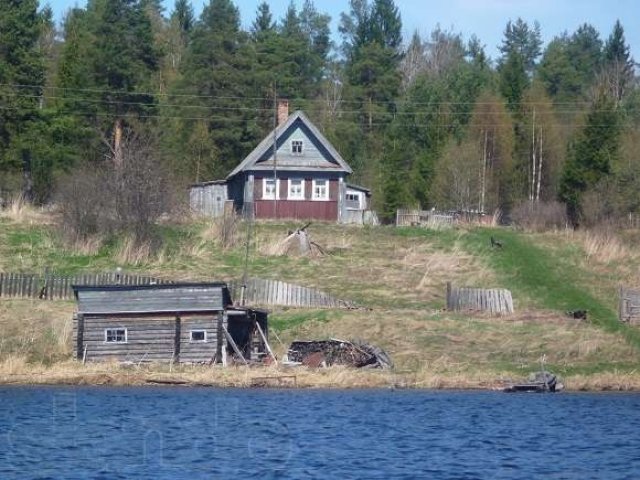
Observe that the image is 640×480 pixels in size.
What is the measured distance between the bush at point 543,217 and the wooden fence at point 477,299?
24.9 metres

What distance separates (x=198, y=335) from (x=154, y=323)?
1.67 metres

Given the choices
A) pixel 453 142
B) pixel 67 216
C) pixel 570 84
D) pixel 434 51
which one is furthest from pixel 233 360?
pixel 434 51

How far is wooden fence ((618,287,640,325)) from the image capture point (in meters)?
54.3

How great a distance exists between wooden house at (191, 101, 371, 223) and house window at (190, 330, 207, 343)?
31.1 m

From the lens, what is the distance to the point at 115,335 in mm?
48438

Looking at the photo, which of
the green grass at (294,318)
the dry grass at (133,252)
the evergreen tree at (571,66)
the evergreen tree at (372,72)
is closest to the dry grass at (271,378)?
the green grass at (294,318)

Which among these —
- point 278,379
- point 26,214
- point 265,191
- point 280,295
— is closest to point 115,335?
point 278,379

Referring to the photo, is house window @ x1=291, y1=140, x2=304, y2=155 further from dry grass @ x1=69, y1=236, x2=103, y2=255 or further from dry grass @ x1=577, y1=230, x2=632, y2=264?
dry grass @ x1=69, y1=236, x2=103, y2=255

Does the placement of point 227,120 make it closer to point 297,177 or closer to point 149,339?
point 297,177

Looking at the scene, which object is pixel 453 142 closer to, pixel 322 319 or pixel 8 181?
pixel 8 181

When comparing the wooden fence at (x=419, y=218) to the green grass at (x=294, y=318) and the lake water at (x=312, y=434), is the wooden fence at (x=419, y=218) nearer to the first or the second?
the green grass at (x=294, y=318)

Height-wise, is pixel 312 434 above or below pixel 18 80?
below

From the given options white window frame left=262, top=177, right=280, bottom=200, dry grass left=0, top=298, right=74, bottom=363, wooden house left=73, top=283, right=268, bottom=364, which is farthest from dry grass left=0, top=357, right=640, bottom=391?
white window frame left=262, top=177, right=280, bottom=200

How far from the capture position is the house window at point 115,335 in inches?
1903
